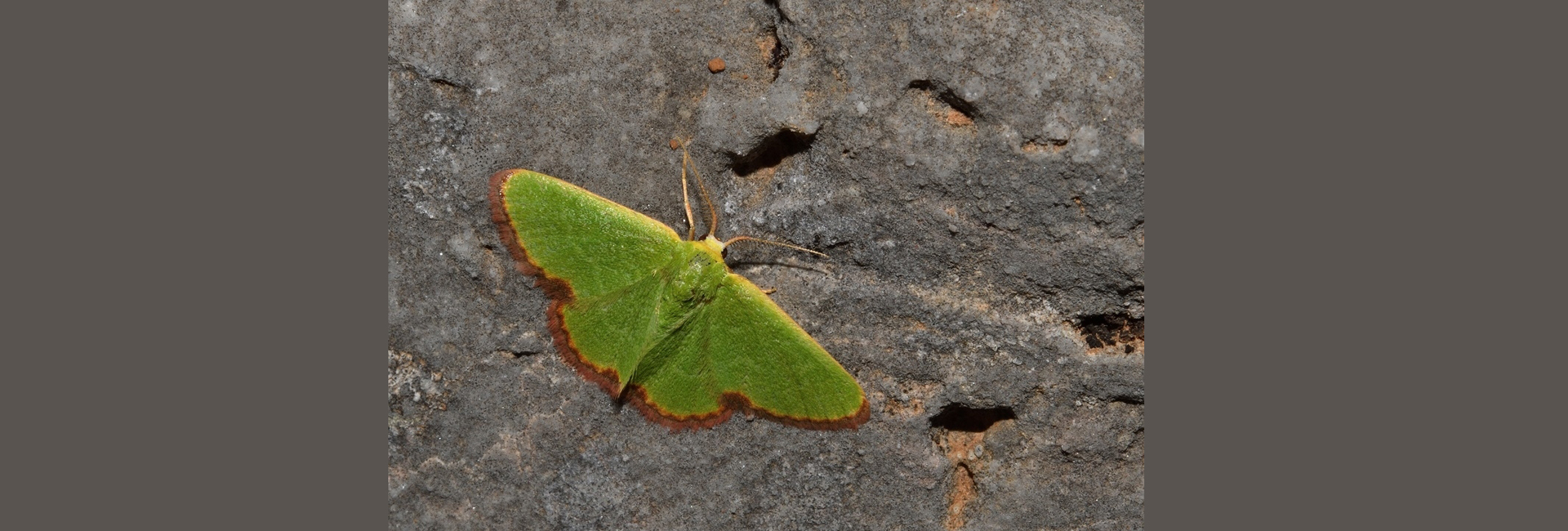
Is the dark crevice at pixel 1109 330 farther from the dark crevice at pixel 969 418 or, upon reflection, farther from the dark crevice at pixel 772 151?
the dark crevice at pixel 772 151

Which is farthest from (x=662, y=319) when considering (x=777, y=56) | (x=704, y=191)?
(x=777, y=56)

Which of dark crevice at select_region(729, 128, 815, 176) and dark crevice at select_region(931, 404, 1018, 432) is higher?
dark crevice at select_region(729, 128, 815, 176)

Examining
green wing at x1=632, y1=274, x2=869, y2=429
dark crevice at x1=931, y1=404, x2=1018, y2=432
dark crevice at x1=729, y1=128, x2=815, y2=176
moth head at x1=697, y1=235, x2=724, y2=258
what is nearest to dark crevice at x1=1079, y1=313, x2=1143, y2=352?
dark crevice at x1=931, y1=404, x2=1018, y2=432

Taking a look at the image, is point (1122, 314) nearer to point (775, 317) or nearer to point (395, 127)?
A: point (775, 317)

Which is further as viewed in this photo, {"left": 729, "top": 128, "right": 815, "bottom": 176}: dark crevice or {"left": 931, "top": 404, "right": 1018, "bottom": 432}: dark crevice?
{"left": 931, "top": 404, "right": 1018, "bottom": 432}: dark crevice

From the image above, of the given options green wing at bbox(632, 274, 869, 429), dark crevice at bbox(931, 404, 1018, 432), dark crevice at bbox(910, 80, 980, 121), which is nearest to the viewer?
dark crevice at bbox(910, 80, 980, 121)

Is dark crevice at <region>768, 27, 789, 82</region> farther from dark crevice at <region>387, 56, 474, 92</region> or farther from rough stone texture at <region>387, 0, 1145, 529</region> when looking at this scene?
dark crevice at <region>387, 56, 474, 92</region>

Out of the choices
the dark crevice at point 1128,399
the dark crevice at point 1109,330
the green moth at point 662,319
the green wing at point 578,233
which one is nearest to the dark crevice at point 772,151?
the green moth at point 662,319

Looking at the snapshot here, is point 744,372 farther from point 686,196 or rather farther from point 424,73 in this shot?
point 424,73
